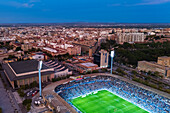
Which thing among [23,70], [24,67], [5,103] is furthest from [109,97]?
[24,67]

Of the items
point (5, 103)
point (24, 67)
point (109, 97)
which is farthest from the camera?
point (24, 67)

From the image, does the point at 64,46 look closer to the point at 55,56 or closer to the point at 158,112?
the point at 55,56

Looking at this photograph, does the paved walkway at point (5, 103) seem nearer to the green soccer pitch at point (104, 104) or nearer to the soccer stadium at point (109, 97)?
the soccer stadium at point (109, 97)

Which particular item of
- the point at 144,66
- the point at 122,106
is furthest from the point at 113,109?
the point at 144,66

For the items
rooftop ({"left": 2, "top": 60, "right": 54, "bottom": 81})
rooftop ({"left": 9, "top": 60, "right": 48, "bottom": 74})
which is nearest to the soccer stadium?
rooftop ({"left": 2, "top": 60, "right": 54, "bottom": 81})

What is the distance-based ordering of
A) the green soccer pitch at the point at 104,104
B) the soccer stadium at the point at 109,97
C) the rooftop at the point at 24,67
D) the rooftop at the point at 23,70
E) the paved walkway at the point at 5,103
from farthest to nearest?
the rooftop at the point at 24,67 → the rooftop at the point at 23,70 → the soccer stadium at the point at 109,97 → the green soccer pitch at the point at 104,104 → the paved walkway at the point at 5,103

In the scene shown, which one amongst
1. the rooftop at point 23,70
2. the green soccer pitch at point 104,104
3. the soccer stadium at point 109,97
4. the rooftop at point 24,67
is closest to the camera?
the green soccer pitch at point 104,104

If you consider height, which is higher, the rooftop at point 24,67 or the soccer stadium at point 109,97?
the rooftop at point 24,67

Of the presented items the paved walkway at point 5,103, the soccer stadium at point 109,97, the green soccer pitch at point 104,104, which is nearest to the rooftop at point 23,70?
the paved walkway at point 5,103

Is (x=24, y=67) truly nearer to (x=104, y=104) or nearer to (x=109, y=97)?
(x=104, y=104)
